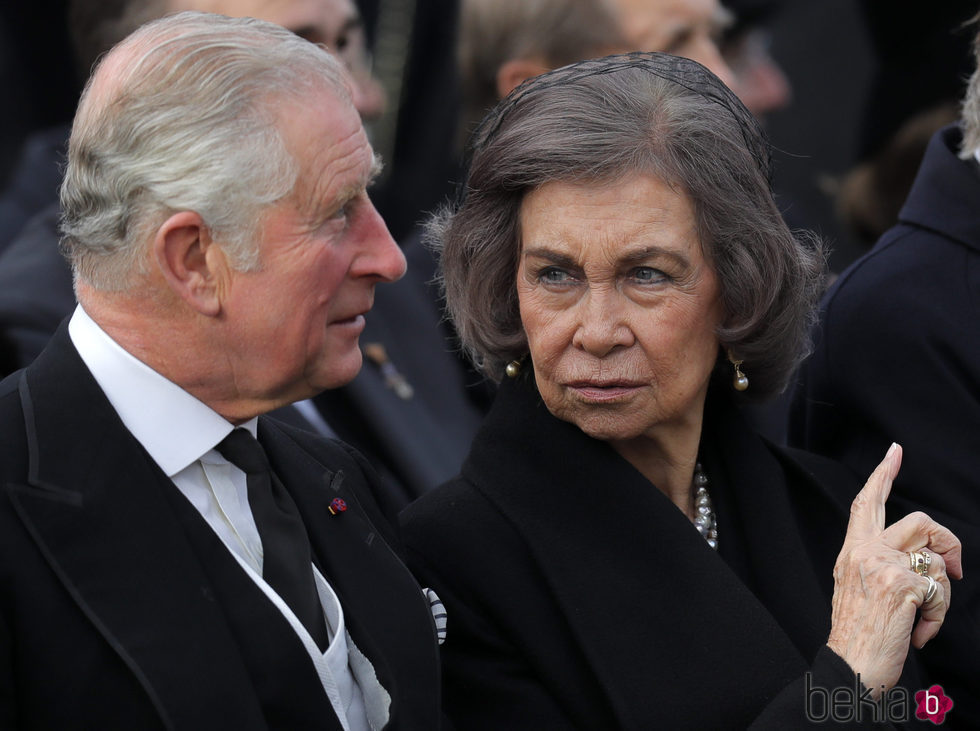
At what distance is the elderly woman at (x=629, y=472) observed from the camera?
2.57m

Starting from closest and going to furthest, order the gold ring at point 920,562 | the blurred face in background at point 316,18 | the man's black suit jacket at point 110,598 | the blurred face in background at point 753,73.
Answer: the man's black suit jacket at point 110,598 → the gold ring at point 920,562 → the blurred face in background at point 316,18 → the blurred face in background at point 753,73

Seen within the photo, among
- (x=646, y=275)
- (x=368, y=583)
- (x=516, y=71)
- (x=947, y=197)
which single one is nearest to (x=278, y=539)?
(x=368, y=583)

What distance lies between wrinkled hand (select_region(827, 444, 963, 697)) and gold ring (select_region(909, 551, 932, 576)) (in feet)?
0.04

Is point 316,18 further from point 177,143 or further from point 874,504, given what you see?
point 874,504

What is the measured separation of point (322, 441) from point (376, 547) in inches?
12.6

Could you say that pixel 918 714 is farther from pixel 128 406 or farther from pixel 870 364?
pixel 128 406

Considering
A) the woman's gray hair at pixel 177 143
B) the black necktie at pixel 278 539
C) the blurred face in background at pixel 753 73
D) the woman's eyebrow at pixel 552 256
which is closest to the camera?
the woman's gray hair at pixel 177 143

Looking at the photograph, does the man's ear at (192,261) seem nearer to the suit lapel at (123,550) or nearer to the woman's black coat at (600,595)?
the suit lapel at (123,550)

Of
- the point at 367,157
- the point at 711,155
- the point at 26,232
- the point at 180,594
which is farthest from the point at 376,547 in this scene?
the point at 26,232

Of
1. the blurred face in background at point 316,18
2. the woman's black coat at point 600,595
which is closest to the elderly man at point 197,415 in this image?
the woman's black coat at point 600,595

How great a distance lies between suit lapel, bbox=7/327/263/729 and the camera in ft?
6.48

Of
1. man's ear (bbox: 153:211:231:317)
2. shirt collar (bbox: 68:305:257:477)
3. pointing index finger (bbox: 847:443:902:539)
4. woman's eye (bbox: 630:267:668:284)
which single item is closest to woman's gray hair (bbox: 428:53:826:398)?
woman's eye (bbox: 630:267:668:284)

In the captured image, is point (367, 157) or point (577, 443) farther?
point (577, 443)

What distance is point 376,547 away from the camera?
98.6 inches
